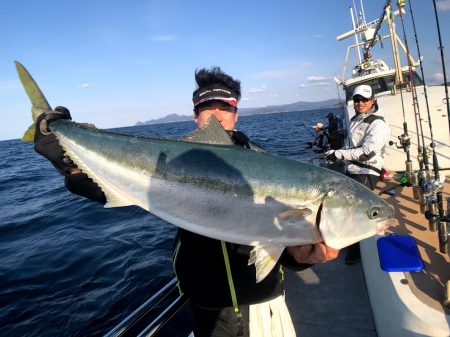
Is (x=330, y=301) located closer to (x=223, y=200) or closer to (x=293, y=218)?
(x=293, y=218)

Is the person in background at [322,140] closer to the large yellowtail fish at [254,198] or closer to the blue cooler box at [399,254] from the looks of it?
the blue cooler box at [399,254]

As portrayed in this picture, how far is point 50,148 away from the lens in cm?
315

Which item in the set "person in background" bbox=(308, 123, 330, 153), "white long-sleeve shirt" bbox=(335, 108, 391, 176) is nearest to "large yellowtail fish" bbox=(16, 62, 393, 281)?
"white long-sleeve shirt" bbox=(335, 108, 391, 176)

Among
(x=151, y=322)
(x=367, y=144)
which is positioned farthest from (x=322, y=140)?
(x=151, y=322)

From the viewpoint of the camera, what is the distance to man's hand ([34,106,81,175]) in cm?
313

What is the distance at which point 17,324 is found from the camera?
19.2 ft

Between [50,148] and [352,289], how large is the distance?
4.93 m

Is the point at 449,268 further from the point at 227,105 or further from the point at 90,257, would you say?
the point at 90,257

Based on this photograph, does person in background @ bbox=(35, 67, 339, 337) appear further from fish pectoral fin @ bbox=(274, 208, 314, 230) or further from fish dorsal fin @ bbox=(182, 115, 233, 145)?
fish pectoral fin @ bbox=(274, 208, 314, 230)

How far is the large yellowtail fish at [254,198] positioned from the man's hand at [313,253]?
76mm

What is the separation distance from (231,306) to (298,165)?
1341 mm

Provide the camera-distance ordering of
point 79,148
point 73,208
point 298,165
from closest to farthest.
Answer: point 298,165
point 79,148
point 73,208

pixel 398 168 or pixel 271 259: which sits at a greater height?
pixel 271 259

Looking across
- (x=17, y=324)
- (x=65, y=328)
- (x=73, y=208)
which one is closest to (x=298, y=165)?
(x=65, y=328)
